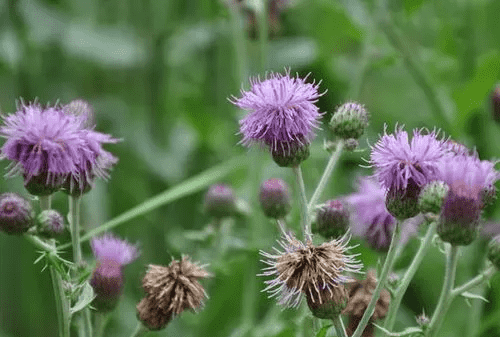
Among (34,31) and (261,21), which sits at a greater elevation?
(34,31)

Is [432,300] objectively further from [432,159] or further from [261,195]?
[432,159]

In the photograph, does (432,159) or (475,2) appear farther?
(475,2)

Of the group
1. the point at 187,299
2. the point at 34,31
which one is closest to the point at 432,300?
the point at 187,299

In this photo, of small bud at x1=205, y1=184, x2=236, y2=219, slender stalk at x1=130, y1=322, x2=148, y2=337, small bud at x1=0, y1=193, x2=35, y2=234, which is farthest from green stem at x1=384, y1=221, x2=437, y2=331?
small bud at x1=205, y1=184, x2=236, y2=219

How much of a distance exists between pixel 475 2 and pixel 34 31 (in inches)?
66.6

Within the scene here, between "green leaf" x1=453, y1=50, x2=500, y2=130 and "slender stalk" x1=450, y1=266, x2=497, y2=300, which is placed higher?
"green leaf" x1=453, y1=50, x2=500, y2=130

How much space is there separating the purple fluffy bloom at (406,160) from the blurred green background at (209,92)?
40.1 inches

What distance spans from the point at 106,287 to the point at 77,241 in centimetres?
13

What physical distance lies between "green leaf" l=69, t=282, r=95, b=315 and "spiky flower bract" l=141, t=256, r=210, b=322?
0.35 feet

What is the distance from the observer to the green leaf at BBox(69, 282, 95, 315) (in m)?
1.68

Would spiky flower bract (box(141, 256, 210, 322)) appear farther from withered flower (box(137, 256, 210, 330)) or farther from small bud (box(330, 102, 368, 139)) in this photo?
small bud (box(330, 102, 368, 139))

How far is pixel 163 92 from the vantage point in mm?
3855

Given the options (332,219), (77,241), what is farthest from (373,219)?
(77,241)

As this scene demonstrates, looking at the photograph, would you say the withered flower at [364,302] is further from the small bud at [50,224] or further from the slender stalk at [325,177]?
the small bud at [50,224]
